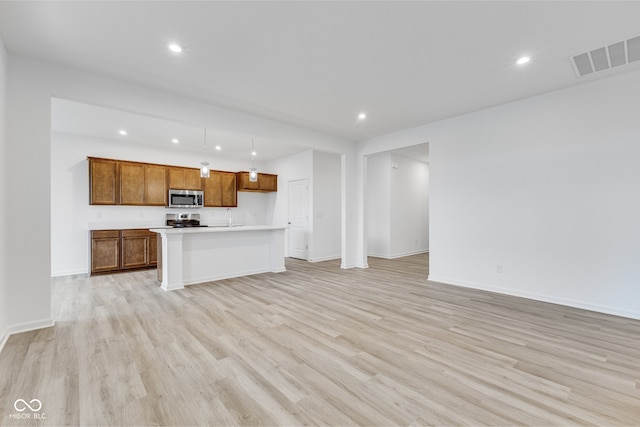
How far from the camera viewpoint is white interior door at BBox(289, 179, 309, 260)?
7371 millimetres

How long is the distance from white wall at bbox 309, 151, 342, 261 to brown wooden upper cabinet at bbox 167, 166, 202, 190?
3.00 m

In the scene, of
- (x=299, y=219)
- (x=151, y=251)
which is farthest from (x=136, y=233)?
(x=299, y=219)

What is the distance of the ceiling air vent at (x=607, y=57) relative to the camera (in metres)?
2.70

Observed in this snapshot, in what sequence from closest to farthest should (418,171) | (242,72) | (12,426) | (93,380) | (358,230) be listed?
(12,426) → (93,380) → (242,72) → (358,230) → (418,171)

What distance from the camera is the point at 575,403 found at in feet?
5.76

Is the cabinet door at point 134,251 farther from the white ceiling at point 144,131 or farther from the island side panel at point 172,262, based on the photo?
the white ceiling at point 144,131

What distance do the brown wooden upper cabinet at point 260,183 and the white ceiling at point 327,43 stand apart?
400cm

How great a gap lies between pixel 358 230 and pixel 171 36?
487 centimetres

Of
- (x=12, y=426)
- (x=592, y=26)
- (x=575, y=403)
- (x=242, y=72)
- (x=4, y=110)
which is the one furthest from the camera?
(x=242, y=72)

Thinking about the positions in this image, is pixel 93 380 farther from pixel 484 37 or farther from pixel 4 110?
pixel 484 37

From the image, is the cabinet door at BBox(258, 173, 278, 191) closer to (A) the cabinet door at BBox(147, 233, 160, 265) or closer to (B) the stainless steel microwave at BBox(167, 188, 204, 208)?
(B) the stainless steel microwave at BBox(167, 188, 204, 208)

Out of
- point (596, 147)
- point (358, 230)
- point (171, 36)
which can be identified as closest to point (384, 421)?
point (171, 36)

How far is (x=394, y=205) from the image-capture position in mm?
7695

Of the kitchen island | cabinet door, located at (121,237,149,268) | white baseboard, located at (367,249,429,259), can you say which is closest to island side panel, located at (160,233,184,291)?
the kitchen island
